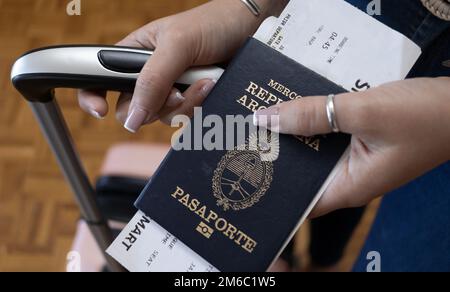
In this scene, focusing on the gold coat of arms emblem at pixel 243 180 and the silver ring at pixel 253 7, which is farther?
the silver ring at pixel 253 7

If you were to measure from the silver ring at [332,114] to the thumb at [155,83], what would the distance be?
0.19 m

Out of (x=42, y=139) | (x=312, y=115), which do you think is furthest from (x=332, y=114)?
(x=42, y=139)

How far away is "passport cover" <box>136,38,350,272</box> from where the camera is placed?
0.49m

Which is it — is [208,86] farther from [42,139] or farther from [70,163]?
[42,139]

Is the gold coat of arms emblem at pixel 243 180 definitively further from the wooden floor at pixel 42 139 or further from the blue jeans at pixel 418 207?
the wooden floor at pixel 42 139

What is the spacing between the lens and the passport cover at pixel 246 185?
487mm

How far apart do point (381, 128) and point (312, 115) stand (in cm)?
9

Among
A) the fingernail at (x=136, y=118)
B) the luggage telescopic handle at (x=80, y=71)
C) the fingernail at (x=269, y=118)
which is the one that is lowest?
the fingernail at (x=136, y=118)

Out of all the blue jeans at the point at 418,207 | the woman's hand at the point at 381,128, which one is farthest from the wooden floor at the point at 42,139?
the woman's hand at the point at 381,128

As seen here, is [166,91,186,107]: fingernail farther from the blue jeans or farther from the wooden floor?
the wooden floor

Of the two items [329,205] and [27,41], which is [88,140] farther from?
[329,205]

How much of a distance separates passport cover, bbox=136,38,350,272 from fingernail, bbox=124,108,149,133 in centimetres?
9

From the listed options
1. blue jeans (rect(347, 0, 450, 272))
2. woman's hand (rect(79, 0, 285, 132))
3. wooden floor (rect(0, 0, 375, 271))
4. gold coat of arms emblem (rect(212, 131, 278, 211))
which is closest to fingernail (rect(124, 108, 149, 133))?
woman's hand (rect(79, 0, 285, 132))

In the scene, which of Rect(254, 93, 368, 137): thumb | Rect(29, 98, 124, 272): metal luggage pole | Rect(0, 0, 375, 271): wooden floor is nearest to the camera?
Rect(254, 93, 368, 137): thumb
